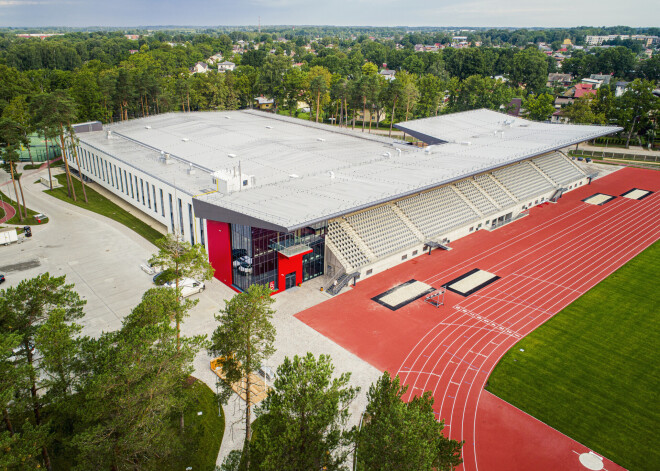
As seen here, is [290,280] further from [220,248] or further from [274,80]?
[274,80]

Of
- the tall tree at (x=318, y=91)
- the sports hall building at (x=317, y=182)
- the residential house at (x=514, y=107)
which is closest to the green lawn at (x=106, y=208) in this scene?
the sports hall building at (x=317, y=182)

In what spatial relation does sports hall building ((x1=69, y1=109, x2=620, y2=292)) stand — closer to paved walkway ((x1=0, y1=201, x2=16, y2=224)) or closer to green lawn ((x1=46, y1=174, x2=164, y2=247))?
green lawn ((x1=46, y1=174, x2=164, y2=247))

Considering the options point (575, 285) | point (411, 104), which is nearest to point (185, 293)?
point (575, 285)

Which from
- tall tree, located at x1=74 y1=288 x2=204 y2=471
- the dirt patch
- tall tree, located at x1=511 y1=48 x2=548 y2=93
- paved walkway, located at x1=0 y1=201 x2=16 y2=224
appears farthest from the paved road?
tall tree, located at x1=511 y1=48 x2=548 y2=93

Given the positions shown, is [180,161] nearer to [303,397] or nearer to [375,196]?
[375,196]

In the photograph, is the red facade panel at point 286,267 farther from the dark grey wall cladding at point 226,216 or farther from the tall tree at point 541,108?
the tall tree at point 541,108

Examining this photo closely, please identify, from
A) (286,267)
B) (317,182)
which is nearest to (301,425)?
(286,267)
